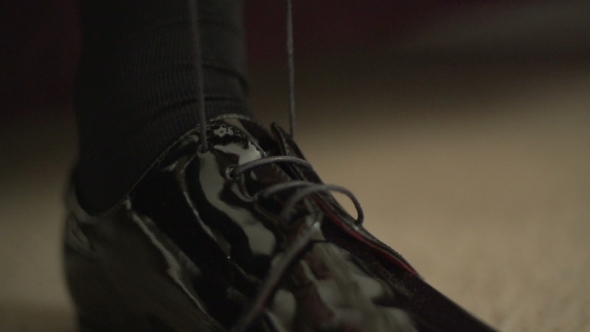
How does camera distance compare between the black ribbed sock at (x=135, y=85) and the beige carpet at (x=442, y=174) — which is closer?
the black ribbed sock at (x=135, y=85)

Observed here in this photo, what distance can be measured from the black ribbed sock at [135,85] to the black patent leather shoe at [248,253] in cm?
4

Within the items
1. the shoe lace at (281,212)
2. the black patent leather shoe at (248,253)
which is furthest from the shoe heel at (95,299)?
the shoe lace at (281,212)

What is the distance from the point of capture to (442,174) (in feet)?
3.00

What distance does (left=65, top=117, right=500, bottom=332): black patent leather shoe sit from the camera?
318 mm

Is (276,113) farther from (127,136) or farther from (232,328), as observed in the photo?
(232,328)

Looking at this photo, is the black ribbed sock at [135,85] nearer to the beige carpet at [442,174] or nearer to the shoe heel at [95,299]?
the shoe heel at [95,299]

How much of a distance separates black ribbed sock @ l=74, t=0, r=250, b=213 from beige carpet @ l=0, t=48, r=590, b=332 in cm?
20

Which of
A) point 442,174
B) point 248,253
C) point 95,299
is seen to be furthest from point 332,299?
point 442,174

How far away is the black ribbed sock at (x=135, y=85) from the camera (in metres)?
0.40

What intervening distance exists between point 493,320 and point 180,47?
422mm

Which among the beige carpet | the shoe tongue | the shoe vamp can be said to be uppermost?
the shoe tongue

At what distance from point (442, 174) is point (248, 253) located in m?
0.67

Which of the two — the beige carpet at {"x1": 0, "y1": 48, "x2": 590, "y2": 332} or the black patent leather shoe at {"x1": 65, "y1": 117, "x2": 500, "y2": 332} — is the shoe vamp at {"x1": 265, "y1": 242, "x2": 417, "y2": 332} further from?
the beige carpet at {"x1": 0, "y1": 48, "x2": 590, "y2": 332}

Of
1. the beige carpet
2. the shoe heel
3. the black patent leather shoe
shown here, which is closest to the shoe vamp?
the black patent leather shoe
